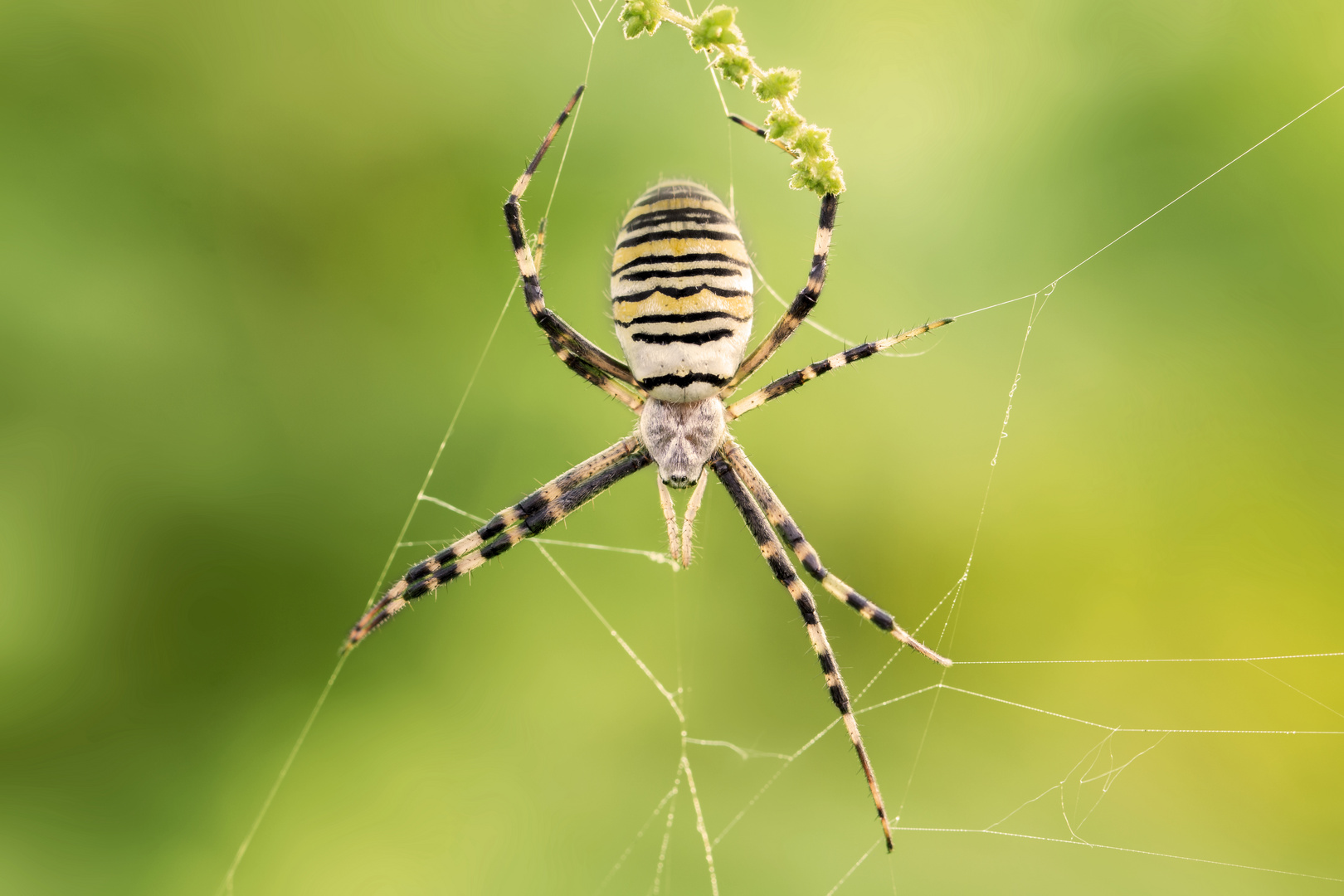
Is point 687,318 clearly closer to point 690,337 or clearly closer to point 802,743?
point 690,337

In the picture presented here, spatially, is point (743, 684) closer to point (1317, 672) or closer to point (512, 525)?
point (512, 525)

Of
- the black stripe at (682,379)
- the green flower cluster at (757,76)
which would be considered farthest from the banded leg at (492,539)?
the green flower cluster at (757,76)

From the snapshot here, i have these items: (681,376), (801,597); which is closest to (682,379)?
(681,376)

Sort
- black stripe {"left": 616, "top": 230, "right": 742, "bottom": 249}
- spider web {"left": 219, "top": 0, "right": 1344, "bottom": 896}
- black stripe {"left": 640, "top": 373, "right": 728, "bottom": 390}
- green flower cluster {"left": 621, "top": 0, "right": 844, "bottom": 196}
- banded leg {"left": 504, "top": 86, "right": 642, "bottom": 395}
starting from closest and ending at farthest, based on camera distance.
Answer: green flower cluster {"left": 621, "top": 0, "right": 844, "bottom": 196} → black stripe {"left": 616, "top": 230, "right": 742, "bottom": 249} → black stripe {"left": 640, "top": 373, "right": 728, "bottom": 390} → banded leg {"left": 504, "top": 86, "right": 642, "bottom": 395} → spider web {"left": 219, "top": 0, "right": 1344, "bottom": 896}

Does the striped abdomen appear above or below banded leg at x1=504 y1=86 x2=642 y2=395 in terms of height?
below

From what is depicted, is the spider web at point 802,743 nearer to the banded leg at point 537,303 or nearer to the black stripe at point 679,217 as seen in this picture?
the banded leg at point 537,303

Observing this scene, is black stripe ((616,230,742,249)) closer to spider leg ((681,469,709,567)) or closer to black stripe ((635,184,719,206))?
black stripe ((635,184,719,206))

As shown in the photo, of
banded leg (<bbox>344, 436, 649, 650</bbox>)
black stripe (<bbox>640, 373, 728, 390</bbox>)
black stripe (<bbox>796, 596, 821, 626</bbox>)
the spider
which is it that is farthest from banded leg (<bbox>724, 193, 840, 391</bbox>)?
black stripe (<bbox>796, 596, 821, 626</bbox>)
